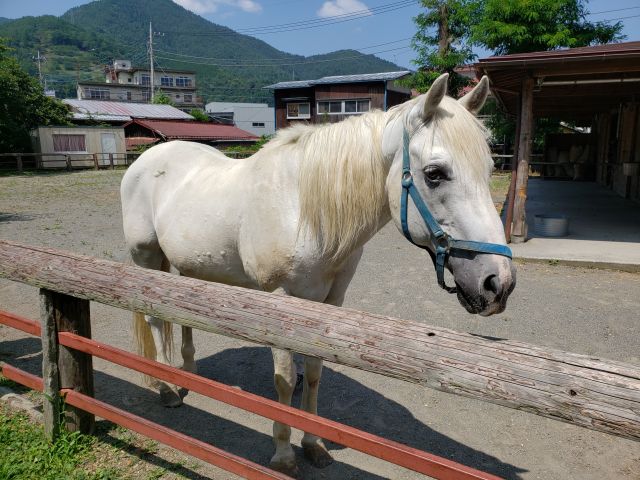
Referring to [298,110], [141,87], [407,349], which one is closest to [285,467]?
[407,349]

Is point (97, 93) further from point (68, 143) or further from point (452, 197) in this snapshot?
point (452, 197)

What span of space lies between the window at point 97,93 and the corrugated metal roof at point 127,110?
1568 inches

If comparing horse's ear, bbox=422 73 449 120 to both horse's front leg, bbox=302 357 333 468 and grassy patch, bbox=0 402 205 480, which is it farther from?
grassy patch, bbox=0 402 205 480

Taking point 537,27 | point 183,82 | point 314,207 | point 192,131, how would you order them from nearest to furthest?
point 314,207 < point 537,27 < point 192,131 < point 183,82

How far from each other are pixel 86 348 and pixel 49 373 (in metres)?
0.36

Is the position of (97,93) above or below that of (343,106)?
above

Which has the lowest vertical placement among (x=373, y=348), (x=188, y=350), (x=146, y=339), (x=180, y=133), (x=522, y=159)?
(x=188, y=350)

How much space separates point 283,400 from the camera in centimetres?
250

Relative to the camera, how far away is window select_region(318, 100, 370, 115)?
3108 cm

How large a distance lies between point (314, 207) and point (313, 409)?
132 cm

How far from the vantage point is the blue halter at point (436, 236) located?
5.24ft

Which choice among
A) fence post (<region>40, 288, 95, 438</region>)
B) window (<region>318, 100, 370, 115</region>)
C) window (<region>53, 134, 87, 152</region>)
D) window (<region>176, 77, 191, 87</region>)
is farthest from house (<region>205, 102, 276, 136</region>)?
fence post (<region>40, 288, 95, 438</region>)

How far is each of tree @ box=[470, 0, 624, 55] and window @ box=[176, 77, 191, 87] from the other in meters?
76.7

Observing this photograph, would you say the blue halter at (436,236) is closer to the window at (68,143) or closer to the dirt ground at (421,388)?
the dirt ground at (421,388)
